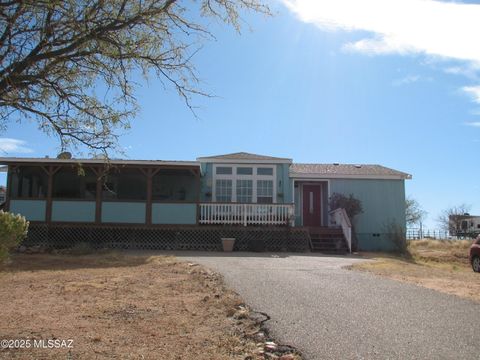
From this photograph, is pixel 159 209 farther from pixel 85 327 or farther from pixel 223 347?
pixel 223 347

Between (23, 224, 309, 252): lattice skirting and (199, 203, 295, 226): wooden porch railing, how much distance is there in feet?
0.97

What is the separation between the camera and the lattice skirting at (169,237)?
63.4 feet

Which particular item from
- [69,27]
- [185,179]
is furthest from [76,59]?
[185,179]

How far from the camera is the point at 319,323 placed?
6109 millimetres

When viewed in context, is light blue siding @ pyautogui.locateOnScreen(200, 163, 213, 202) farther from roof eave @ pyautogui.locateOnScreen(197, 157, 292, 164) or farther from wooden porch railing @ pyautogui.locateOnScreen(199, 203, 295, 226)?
wooden porch railing @ pyautogui.locateOnScreen(199, 203, 295, 226)

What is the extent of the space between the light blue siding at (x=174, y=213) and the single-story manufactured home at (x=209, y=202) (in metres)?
0.04

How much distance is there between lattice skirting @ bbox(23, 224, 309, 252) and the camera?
63.4 ft

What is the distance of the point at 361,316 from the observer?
6.52m

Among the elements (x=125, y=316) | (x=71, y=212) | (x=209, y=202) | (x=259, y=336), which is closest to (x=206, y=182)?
(x=209, y=202)

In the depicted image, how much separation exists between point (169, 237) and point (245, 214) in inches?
123

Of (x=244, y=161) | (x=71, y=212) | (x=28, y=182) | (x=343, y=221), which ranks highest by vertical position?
(x=244, y=161)

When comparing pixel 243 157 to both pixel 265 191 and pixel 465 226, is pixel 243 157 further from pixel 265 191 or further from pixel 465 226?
pixel 465 226

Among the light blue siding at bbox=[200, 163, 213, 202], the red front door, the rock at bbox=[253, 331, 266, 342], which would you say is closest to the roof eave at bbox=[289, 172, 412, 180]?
the red front door

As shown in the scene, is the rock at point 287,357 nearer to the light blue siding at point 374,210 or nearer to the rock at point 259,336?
the rock at point 259,336
